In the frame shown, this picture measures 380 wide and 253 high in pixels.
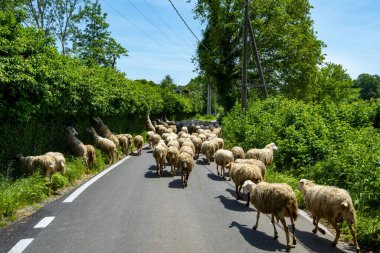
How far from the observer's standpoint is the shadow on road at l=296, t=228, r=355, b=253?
6.02 meters

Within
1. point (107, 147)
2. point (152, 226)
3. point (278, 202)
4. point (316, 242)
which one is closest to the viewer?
point (316, 242)

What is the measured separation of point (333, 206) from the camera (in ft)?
20.5

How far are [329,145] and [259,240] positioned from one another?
5.66 m

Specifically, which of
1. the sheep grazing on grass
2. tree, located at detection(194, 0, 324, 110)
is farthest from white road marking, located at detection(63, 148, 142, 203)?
tree, located at detection(194, 0, 324, 110)

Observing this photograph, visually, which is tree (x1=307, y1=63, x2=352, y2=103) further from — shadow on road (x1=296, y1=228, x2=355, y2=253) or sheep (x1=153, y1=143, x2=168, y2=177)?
shadow on road (x1=296, y1=228, x2=355, y2=253)

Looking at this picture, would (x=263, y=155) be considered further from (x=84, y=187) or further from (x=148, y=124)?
(x=148, y=124)

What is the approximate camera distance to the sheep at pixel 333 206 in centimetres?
604

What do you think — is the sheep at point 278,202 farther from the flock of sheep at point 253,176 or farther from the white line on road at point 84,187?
the white line on road at point 84,187

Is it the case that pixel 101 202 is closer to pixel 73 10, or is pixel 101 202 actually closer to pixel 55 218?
pixel 55 218

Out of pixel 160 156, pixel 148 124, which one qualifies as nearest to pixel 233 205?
pixel 160 156

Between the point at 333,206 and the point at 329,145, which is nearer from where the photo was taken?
the point at 333,206

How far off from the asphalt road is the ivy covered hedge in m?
1.34

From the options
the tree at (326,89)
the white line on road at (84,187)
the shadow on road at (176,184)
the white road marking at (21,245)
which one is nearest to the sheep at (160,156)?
the shadow on road at (176,184)

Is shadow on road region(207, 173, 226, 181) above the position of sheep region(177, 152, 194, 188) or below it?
below
